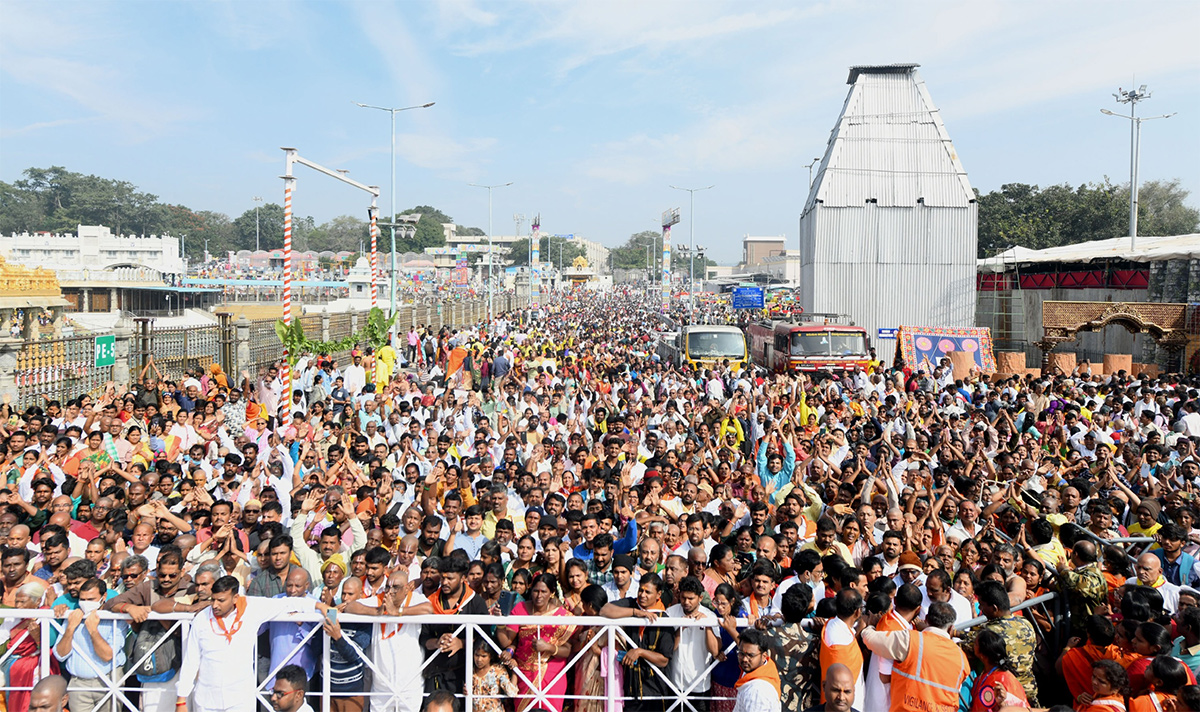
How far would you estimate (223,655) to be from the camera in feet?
15.2

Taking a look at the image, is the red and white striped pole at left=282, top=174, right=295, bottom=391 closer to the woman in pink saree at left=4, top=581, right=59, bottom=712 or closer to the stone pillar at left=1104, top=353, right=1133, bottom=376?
the woman in pink saree at left=4, top=581, right=59, bottom=712

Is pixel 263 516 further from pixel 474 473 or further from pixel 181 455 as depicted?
pixel 181 455

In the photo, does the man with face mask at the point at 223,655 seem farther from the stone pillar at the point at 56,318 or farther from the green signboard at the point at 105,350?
the stone pillar at the point at 56,318

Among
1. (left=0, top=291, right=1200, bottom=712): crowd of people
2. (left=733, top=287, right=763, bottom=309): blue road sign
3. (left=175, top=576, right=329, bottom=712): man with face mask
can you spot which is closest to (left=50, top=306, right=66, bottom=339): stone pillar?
(left=0, top=291, right=1200, bottom=712): crowd of people

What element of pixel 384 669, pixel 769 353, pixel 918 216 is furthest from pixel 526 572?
pixel 918 216

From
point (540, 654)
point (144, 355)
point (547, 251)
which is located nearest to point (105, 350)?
point (144, 355)

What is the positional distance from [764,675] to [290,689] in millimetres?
2494

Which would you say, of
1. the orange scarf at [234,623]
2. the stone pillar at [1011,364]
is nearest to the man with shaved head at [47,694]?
the orange scarf at [234,623]

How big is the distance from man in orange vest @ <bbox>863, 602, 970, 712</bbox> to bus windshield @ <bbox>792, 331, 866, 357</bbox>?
16.2 meters

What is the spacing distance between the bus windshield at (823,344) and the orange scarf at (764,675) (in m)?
16.3

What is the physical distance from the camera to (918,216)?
96.8 ft

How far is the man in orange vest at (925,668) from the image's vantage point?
165 inches

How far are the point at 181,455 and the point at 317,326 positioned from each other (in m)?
13.2

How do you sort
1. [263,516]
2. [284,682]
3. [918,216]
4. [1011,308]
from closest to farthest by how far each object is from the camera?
[284,682], [263,516], [918,216], [1011,308]
